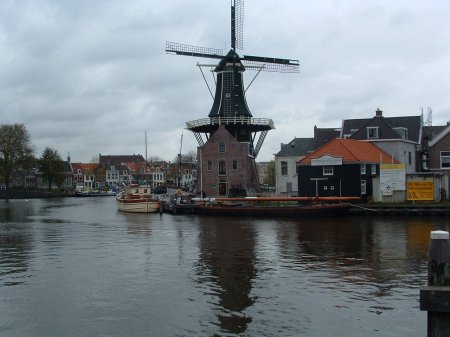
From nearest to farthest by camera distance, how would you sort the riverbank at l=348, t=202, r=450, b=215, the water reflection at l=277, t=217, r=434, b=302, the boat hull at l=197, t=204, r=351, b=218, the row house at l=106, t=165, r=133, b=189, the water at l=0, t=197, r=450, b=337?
the water at l=0, t=197, r=450, b=337 < the water reflection at l=277, t=217, r=434, b=302 < the riverbank at l=348, t=202, r=450, b=215 < the boat hull at l=197, t=204, r=351, b=218 < the row house at l=106, t=165, r=133, b=189

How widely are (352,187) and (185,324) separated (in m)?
38.4

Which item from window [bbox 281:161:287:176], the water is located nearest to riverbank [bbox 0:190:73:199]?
window [bbox 281:161:287:176]

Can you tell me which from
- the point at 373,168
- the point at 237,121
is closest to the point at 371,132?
the point at 373,168

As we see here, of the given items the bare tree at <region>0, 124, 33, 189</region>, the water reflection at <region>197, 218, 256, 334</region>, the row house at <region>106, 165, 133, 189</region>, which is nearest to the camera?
the water reflection at <region>197, 218, 256, 334</region>

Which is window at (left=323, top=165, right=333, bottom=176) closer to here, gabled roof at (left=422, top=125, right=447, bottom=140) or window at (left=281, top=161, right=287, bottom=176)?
window at (left=281, top=161, right=287, bottom=176)

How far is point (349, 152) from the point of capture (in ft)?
160

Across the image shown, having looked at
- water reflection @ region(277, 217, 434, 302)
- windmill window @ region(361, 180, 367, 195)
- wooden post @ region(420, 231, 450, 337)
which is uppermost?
windmill window @ region(361, 180, 367, 195)

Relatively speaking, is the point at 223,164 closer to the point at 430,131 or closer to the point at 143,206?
the point at 143,206

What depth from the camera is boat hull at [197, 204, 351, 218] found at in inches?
1705

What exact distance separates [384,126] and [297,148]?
12.3 m

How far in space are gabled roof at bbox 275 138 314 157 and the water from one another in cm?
3524

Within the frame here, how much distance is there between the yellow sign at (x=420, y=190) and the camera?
4606cm

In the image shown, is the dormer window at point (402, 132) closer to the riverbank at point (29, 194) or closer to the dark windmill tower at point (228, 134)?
the dark windmill tower at point (228, 134)

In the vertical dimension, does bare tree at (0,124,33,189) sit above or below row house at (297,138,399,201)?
above
